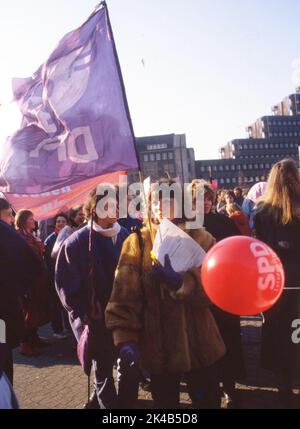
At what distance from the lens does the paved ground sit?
3.84 m

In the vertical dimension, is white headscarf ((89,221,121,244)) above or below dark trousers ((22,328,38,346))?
above

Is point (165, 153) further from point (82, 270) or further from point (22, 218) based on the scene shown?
point (82, 270)

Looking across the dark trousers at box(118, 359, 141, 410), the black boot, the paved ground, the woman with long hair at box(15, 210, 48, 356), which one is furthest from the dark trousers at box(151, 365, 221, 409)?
the woman with long hair at box(15, 210, 48, 356)

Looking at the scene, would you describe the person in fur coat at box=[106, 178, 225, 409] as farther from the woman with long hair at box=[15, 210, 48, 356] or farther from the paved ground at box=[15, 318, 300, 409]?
the woman with long hair at box=[15, 210, 48, 356]

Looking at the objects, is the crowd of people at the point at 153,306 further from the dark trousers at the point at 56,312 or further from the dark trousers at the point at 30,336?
the dark trousers at the point at 56,312

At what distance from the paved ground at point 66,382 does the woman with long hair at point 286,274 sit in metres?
0.68

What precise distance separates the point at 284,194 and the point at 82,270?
1739mm

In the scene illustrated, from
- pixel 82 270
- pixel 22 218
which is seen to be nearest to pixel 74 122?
pixel 82 270

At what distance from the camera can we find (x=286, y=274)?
308 centimetres

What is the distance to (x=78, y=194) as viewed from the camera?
3639 mm

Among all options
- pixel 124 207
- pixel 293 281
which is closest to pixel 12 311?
pixel 124 207

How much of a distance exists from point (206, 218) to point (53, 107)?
5.98 feet

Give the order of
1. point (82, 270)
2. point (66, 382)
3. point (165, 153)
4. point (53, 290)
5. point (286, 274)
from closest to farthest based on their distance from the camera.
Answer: point (286, 274) → point (82, 270) → point (66, 382) → point (53, 290) → point (165, 153)

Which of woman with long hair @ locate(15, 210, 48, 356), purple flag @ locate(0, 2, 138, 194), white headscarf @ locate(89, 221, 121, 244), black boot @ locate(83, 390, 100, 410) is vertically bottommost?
black boot @ locate(83, 390, 100, 410)
